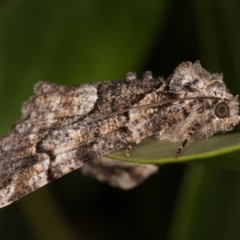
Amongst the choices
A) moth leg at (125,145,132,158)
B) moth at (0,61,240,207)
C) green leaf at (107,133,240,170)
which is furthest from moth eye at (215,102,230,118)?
moth leg at (125,145,132,158)

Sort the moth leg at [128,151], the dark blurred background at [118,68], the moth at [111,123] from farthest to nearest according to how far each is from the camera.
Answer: the dark blurred background at [118,68] → the moth at [111,123] → the moth leg at [128,151]

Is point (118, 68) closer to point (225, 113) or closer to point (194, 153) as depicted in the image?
point (225, 113)

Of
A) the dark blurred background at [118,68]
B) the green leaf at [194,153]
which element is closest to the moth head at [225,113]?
the green leaf at [194,153]

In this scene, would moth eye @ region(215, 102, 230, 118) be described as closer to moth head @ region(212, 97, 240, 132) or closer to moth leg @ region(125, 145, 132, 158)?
moth head @ region(212, 97, 240, 132)

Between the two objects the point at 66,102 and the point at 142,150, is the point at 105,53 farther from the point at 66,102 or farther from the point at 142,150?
the point at 142,150

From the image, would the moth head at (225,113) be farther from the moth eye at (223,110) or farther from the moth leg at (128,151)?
the moth leg at (128,151)

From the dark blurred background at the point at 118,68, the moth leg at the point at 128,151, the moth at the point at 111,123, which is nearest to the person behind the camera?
the moth leg at the point at 128,151
